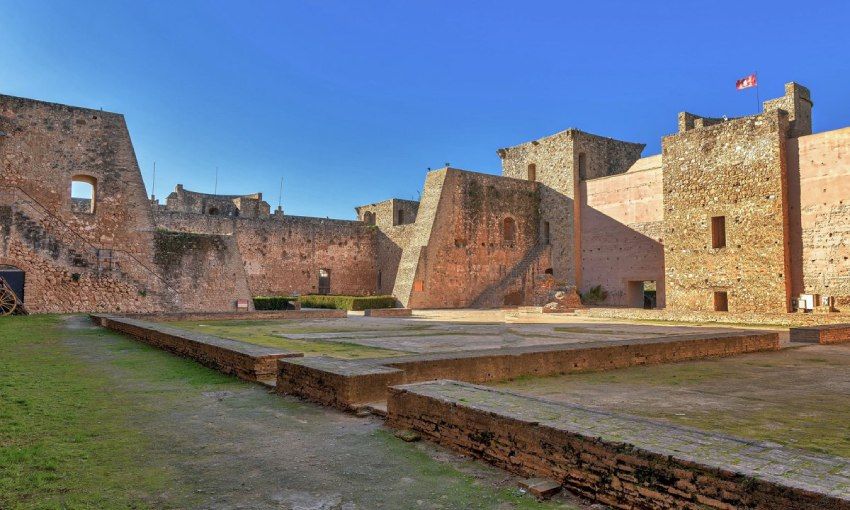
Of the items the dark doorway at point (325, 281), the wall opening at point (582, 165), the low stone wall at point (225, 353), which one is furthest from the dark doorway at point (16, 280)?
the wall opening at point (582, 165)

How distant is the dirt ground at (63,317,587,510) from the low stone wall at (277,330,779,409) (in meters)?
0.22

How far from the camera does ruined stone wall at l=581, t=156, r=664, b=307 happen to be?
2317cm

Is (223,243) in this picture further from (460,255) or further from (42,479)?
(42,479)

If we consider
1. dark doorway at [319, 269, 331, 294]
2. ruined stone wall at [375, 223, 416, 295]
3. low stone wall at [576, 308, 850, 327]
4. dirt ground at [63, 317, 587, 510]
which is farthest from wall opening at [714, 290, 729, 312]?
dark doorway at [319, 269, 331, 294]

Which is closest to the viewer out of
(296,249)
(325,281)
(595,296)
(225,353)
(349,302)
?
(225,353)

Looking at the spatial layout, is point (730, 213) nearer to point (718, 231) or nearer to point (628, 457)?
point (718, 231)

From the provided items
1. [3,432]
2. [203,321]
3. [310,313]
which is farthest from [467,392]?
[310,313]

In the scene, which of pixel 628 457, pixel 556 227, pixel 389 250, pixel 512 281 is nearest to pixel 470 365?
pixel 628 457

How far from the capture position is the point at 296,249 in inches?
1135

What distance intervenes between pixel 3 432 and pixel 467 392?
10.1 ft

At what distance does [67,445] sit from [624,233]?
23604 millimetres

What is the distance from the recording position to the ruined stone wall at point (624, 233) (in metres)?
23.2

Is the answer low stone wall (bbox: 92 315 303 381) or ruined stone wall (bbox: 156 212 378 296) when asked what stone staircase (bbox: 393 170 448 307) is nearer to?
ruined stone wall (bbox: 156 212 378 296)

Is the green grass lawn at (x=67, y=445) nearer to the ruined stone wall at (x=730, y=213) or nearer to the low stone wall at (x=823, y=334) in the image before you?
the low stone wall at (x=823, y=334)
